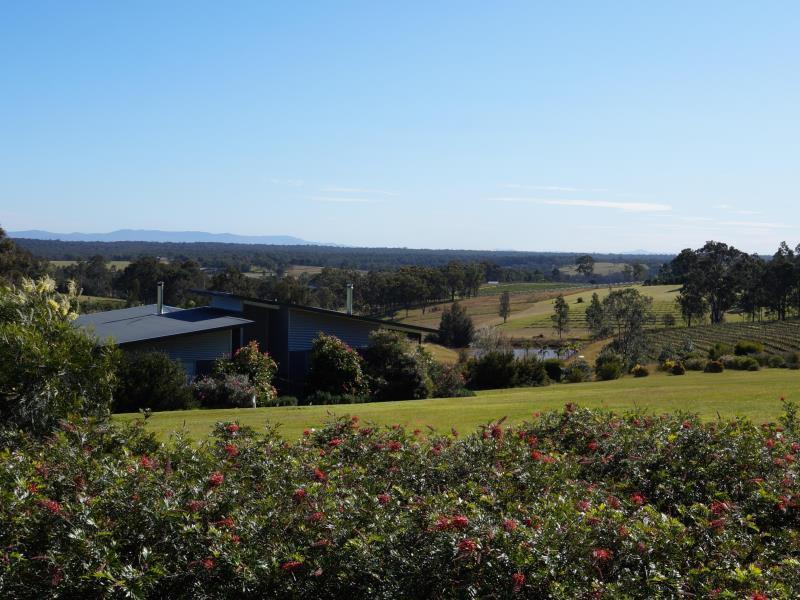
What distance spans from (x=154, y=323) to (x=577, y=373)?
18.6 metres

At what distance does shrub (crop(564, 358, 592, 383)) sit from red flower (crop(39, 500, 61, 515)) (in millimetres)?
32040

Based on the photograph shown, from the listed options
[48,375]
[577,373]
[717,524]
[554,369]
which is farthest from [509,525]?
[554,369]

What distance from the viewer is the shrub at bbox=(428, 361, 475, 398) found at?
1164 inches

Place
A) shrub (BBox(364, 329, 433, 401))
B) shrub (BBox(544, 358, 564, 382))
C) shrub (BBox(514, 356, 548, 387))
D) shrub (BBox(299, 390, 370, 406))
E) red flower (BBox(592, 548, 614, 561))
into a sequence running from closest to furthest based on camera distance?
red flower (BBox(592, 548, 614, 561))
shrub (BBox(299, 390, 370, 406))
shrub (BBox(364, 329, 433, 401))
shrub (BBox(514, 356, 548, 387))
shrub (BBox(544, 358, 564, 382))

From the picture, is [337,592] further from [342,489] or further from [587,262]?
[587,262]

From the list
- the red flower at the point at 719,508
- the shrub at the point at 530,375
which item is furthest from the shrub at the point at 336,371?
the red flower at the point at 719,508

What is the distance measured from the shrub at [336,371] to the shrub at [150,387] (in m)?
5.99

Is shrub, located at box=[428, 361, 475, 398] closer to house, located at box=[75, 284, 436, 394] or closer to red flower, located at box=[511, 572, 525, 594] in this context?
house, located at box=[75, 284, 436, 394]

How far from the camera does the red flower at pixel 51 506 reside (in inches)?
262

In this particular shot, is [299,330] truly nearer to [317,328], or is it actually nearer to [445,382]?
[317,328]

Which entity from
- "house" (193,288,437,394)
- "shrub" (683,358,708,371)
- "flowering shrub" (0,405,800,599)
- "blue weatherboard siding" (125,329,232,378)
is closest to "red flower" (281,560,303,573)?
"flowering shrub" (0,405,800,599)

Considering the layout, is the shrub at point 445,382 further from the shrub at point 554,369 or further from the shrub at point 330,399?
the shrub at point 554,369

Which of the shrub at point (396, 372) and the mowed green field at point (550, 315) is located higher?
the shrub at point (396, 372)

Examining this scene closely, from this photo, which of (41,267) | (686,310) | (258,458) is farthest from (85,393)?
(686,310)
